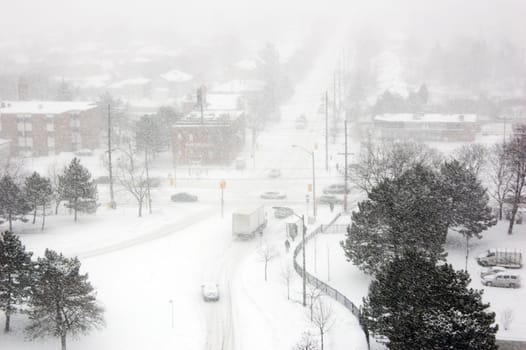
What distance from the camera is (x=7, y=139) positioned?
9194 centimetres

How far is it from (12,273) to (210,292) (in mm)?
11739

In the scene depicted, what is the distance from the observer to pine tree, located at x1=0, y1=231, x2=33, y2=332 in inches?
1371

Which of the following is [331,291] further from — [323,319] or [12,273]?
[12,273]

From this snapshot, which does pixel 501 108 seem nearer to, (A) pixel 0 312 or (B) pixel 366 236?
(B) pixel 366 236

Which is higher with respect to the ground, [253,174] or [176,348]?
[253,174]

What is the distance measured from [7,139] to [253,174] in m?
38.5

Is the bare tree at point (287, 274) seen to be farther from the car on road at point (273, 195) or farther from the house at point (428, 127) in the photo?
the house at point (428, 127)

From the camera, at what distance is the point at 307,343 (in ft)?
108

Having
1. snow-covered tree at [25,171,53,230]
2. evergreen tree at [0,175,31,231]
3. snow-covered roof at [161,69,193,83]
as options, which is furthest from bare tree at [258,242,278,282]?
snow-covered roof at [161,69,193,83]

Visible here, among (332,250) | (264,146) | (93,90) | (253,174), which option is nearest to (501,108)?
(264,146)

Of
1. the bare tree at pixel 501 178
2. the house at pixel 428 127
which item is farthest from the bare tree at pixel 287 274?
the house at pixel 428 127

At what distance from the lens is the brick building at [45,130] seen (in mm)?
92062

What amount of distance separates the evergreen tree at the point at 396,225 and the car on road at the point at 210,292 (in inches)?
350

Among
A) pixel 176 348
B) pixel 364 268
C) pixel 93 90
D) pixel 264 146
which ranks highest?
pixel 93 90
